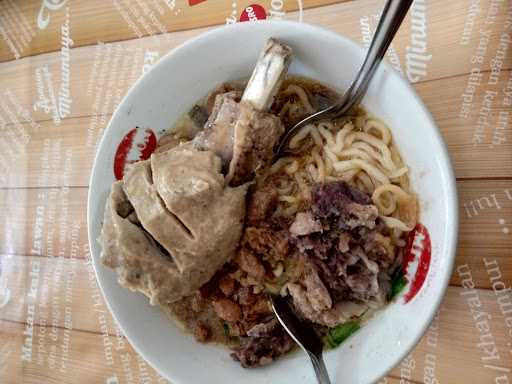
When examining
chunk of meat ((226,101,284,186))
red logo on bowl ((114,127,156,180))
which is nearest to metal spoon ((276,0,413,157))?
chunk of meat ((226,101,284,186))

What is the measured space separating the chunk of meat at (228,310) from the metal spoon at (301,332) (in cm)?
15

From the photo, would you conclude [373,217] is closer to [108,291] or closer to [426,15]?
[426,15]

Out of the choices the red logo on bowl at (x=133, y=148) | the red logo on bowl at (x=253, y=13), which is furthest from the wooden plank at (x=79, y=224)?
the red logo on bowl at (x=253, y=13)

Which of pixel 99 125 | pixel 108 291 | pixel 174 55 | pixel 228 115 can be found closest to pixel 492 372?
pixel 228 115

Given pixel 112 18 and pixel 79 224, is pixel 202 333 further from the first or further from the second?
pixel 112 18

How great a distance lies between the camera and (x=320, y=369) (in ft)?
5.61

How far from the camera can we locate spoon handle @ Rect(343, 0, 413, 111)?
1250mm

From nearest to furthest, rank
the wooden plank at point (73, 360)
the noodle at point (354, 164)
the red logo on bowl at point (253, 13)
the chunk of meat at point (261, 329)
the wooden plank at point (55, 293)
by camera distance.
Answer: the noodle at point (354, 164), the chunk of meat at point (261, 329), the red logo on bowl at point (253, 13), the wooden plank at point (73, 360), the wooden plank at point (55, 293)

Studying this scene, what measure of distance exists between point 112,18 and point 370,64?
1551 mm

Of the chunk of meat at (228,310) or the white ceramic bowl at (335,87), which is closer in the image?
the white ceramic bowl at (335,87)

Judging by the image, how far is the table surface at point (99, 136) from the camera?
175 cm

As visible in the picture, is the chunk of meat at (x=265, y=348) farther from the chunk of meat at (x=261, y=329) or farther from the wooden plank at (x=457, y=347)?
the wooden plank at (x=457, y=347)

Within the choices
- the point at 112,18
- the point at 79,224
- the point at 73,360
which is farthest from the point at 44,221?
the point at 112,18

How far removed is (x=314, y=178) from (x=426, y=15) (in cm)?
81
